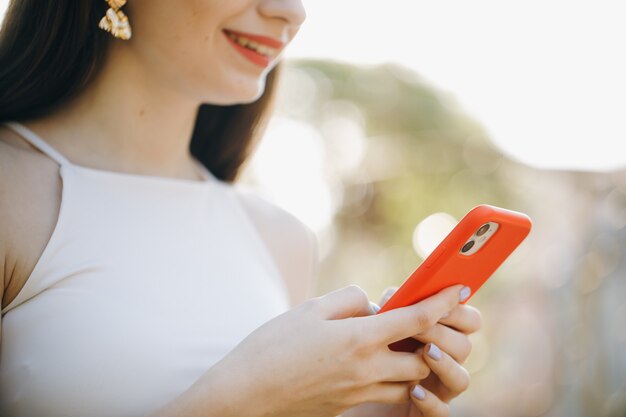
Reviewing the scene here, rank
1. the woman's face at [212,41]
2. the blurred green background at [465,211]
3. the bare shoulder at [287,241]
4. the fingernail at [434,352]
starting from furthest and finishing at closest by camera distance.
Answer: the blurred green background at [465,211] → the bare shoulder at [287,241] → the woman's face at [212,41] → the fingernail at [434,352]

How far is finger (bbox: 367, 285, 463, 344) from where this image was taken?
3.38ft

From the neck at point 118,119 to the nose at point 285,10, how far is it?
0.29 meters

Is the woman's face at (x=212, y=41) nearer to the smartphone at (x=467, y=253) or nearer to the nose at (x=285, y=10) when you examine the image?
the nose at (x=285, y=10)

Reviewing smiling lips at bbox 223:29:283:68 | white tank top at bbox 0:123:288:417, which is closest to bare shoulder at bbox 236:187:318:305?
Answer: white tank top at bbox 0:123:288:417

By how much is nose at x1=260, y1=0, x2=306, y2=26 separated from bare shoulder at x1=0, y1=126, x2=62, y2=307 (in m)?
0.55

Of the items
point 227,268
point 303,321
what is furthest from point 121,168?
point 303,321

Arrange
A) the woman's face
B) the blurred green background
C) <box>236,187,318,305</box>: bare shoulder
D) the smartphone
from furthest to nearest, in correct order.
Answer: the blurred green background → <box>236,187,318,305</box>: bare shoulder → the woman's face → the smartphone

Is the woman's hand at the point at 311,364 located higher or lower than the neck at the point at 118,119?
lower

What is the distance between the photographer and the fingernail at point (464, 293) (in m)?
1.17

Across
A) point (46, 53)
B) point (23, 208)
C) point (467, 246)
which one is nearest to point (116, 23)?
point (46, 53)

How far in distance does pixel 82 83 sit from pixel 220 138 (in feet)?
1.67

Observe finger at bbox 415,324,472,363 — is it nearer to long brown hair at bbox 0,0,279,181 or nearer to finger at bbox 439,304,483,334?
finger at bbox 439,304,483,334

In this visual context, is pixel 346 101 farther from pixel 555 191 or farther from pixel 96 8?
pixel 96 8

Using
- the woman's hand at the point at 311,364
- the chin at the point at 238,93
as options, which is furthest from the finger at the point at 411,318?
the chin at the point at 238,93
